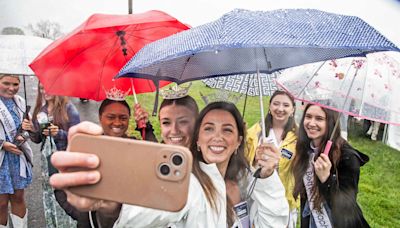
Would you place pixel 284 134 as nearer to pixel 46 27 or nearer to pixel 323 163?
pixel 323 163

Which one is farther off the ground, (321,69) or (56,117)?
(321,69)

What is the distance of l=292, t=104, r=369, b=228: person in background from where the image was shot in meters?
2.25

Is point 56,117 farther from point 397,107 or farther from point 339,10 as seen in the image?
point 397,107

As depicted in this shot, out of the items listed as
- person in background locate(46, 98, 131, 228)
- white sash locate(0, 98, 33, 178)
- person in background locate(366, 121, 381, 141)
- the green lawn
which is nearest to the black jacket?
the green lawn

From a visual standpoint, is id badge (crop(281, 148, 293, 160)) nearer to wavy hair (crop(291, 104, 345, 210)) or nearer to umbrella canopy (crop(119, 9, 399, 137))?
wavy hair (crop(291, 104, 345, 210))

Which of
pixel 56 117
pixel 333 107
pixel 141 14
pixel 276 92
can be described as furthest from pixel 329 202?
pixel 56 117

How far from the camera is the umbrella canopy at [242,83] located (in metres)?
2.29

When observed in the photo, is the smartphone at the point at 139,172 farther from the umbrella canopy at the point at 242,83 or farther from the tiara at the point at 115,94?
the tiara at the point at 115,94

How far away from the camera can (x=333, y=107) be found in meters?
2.11

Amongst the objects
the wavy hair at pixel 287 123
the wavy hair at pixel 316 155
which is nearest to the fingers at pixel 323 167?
the wavy hair at pixel 316 155

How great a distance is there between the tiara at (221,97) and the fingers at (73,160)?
3.29 feet

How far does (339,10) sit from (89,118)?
6.23 feet

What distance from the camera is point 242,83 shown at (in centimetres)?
237

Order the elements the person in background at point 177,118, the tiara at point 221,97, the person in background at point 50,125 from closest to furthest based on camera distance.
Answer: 1. the tiara at point 221,97
2. the person in background at point 177,118
3. the person in background at point 50,125
